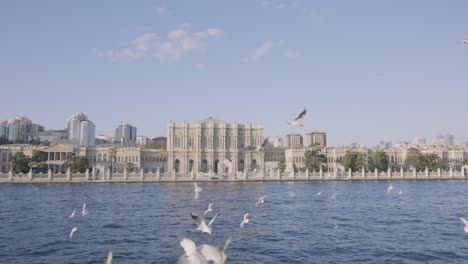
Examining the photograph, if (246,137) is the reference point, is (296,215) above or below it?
below

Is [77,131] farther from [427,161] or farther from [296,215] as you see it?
[296,215]

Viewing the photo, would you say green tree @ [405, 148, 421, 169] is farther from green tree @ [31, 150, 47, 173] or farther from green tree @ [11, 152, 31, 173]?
green tree @ [31, 150, 47, 173]

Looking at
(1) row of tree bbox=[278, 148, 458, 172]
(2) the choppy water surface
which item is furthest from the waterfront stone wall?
(2) the choppy water surface

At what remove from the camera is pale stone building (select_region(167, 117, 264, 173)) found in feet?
308

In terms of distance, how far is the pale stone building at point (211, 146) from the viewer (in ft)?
308

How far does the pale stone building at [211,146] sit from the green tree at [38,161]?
81.2ft

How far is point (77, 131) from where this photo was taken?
16825 cm

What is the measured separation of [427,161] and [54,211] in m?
74.9

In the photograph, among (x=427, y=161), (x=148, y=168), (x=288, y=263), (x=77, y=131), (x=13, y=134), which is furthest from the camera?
(x=77, y=131)

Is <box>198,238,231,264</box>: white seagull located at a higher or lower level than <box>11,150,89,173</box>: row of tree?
lower

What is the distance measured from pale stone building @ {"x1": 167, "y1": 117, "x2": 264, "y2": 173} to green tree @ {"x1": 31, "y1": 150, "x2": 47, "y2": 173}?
2474 centimetres

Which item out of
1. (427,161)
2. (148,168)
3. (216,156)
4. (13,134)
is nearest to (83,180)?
(148,168)

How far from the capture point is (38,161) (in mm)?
76562

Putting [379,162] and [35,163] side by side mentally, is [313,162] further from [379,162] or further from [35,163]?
[35,163]
